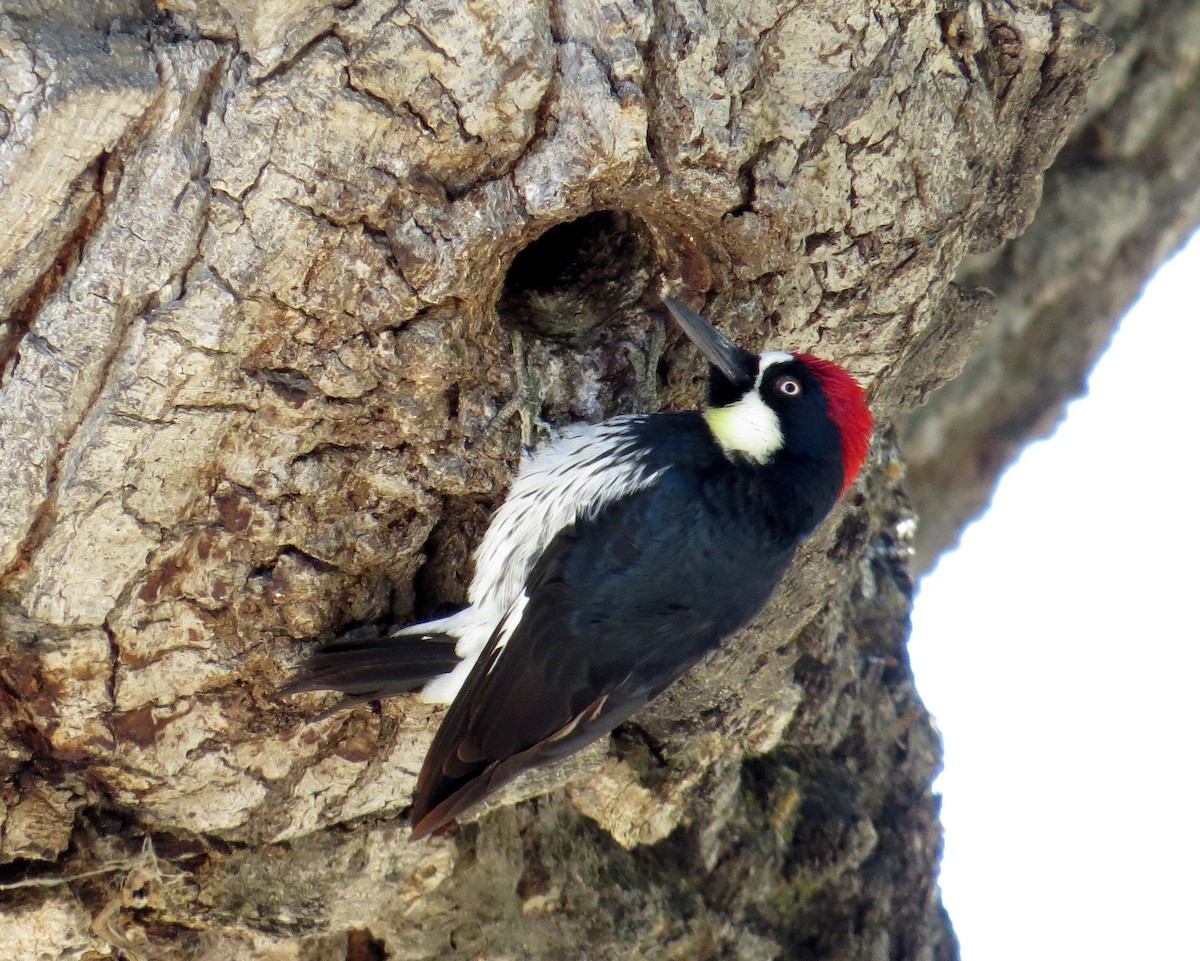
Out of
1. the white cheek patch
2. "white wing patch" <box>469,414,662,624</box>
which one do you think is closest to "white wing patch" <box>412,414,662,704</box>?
"white wing patch" <box>469,414,662,624</box>

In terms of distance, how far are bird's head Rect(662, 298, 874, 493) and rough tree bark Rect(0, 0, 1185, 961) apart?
107 millimetres

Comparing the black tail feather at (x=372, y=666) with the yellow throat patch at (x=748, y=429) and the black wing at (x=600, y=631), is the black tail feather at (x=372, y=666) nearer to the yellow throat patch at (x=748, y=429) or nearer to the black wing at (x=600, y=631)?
the black wing at (x=600, y=631)

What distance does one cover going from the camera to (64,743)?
2.84 meters

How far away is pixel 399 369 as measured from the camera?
8.91ft

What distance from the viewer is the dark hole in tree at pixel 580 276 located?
3.23 m

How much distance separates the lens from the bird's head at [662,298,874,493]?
3.01 meters

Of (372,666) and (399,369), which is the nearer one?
(399,369)

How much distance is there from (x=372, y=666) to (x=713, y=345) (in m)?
1.07

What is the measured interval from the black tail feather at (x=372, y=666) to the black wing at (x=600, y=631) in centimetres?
14

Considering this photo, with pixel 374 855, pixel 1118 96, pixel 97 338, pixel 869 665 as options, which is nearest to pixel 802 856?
pixel 869 665

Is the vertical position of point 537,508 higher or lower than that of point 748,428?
lower

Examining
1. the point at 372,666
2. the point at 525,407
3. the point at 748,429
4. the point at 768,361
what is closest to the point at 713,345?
the point at 768,361

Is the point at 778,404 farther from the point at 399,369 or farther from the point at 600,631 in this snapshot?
the point at 399,369

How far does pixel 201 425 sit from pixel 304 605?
512 mm
